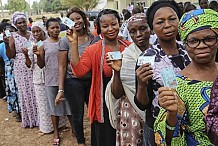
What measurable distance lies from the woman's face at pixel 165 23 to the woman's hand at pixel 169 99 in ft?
2.25

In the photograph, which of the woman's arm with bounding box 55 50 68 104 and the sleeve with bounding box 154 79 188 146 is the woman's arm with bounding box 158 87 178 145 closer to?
Answer: the sleeve with bounding box 154 79 188 146

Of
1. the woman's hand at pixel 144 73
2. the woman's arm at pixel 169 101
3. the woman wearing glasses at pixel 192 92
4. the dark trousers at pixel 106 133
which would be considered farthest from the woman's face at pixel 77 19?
the woman's arm at pixel 169 101

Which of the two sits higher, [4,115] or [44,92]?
[44,92]

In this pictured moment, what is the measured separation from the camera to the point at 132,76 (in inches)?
88.4

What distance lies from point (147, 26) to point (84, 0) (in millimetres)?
34542

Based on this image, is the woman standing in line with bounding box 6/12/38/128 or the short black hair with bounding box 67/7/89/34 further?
the woman standing in line with bounding box 6/12/38/128

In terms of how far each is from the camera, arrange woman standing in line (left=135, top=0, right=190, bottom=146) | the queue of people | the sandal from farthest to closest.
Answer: the sandal < woman standing in line (left=135, top=0, right=190, bottom=146) < the queue of people

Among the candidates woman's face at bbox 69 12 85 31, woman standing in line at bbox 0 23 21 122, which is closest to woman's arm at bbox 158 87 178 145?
woman's face at bbox 69 12 85 31

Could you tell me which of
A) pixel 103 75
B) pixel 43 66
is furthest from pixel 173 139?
pixel 43 66

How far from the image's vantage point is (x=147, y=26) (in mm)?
2326

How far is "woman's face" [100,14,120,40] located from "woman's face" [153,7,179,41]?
83cm

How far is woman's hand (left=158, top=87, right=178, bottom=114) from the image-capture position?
1370 mm

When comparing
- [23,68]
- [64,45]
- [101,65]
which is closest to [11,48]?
[23,68]

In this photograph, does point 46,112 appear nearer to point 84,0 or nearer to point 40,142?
point 40,142
